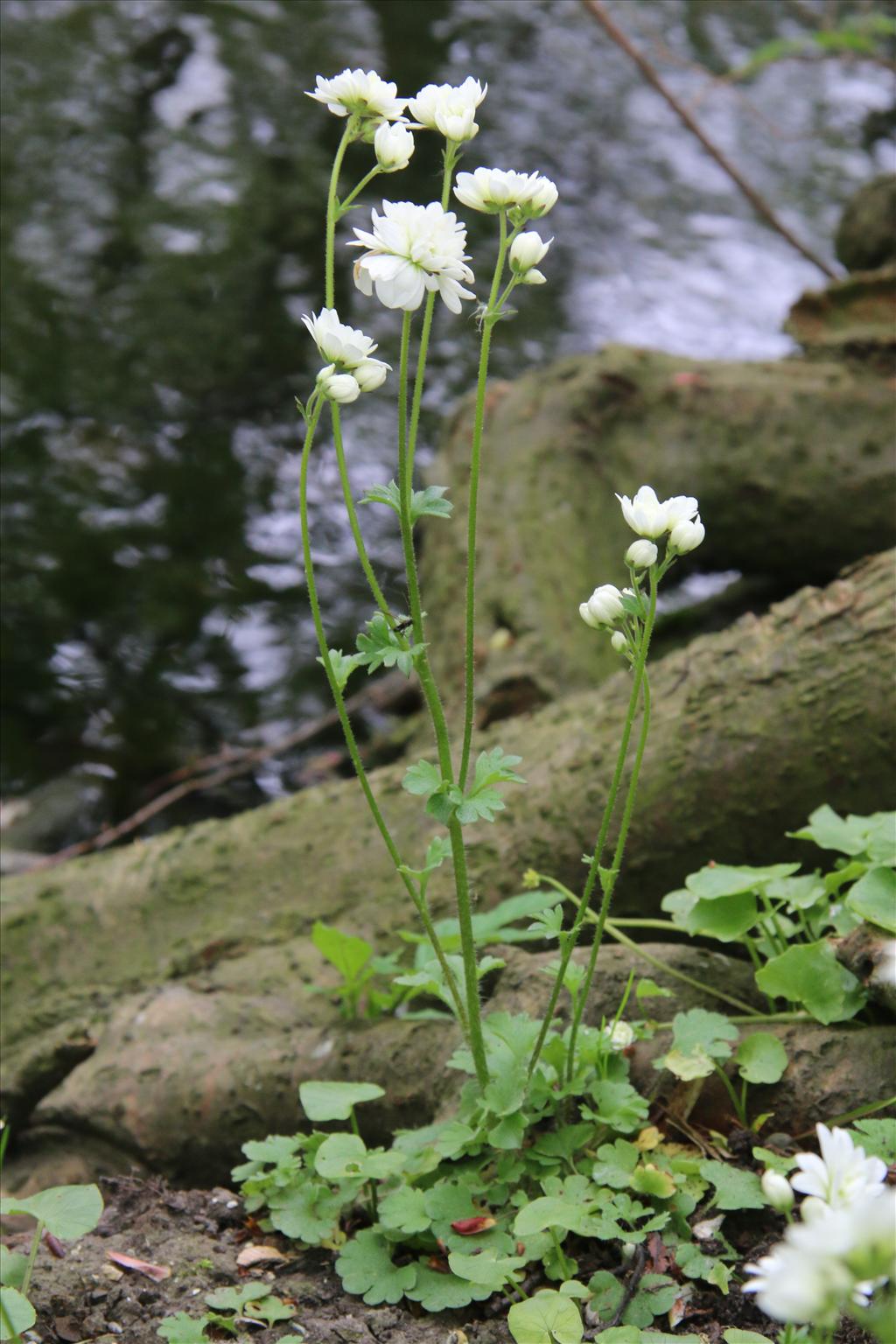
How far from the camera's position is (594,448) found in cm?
362

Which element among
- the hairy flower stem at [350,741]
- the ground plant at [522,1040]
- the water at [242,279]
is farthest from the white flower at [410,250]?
the water at [242,279]

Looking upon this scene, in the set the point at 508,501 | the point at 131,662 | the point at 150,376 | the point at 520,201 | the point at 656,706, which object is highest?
the point at 520,201

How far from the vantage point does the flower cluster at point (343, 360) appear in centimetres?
116

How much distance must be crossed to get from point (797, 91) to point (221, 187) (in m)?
4.00

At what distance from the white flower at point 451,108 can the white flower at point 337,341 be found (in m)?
0.21

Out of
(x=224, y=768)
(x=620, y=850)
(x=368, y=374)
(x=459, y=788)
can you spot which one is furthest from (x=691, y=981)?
(x=224, y=768)

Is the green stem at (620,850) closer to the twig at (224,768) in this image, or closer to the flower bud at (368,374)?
the flower bud at (368,374)

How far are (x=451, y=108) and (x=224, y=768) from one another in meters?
2.92

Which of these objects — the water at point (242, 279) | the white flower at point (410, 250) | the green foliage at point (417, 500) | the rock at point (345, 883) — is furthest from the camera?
the water at point (242, 279)

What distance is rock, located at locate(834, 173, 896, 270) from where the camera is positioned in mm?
4199

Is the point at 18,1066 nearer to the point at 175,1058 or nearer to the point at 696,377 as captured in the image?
the point at 175,1058

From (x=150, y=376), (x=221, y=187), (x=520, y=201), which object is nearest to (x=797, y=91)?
(x=221, y=187)

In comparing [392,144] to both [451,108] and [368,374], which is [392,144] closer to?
[451,108]

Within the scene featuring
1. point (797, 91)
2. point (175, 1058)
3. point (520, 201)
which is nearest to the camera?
point (520, 201)
